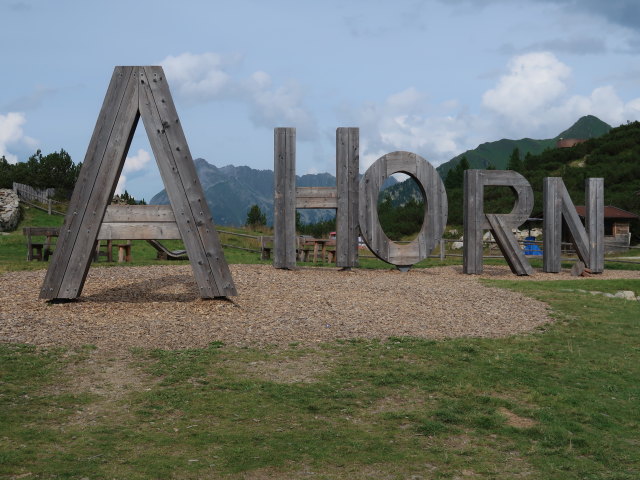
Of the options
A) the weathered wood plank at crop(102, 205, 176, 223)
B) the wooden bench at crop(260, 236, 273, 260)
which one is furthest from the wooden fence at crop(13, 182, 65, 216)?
the weathered wood plank at crop(102, 205, 176, 223)

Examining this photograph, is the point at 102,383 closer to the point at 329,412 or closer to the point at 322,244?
the point at 329,412

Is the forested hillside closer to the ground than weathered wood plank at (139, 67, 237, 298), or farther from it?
farther from it

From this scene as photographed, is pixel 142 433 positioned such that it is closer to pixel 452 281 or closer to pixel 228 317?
pixel 228 317

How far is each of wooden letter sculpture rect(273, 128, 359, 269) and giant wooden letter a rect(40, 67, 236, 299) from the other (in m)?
6.14

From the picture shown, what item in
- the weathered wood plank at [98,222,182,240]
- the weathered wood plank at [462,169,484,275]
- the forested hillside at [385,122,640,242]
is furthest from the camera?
the forested hillside at [385,122,640,242]

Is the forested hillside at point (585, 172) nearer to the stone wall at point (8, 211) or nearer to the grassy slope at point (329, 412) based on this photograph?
the stone wall at point (8, 211)

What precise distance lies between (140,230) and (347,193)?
300 inches

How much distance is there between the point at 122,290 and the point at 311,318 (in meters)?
4.44

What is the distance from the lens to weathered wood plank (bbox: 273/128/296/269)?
18.2 metres

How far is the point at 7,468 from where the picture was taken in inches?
224

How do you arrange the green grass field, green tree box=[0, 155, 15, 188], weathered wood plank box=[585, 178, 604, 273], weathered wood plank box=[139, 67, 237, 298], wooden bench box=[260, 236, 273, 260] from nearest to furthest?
1. the green grass field
2. weathered wood plank box=[139, 67, 237, 298]
3. weathered wood plank box=[585, 178, 604, 273]
4. wooden bench box=[260, 236, 273, 260]
5. green tree box=[0, 155, 15, 188]

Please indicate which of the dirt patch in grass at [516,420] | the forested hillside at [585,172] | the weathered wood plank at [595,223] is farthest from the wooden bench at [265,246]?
the forested hillside at [585,172]

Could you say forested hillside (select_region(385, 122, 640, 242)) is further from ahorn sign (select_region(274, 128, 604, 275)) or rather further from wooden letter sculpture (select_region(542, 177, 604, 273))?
ahorn sign (select_region(274, 128, 604, 275))

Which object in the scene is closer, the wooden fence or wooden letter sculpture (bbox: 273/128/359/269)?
wooden letter sculpture (bbox: 273/128/359/269)
